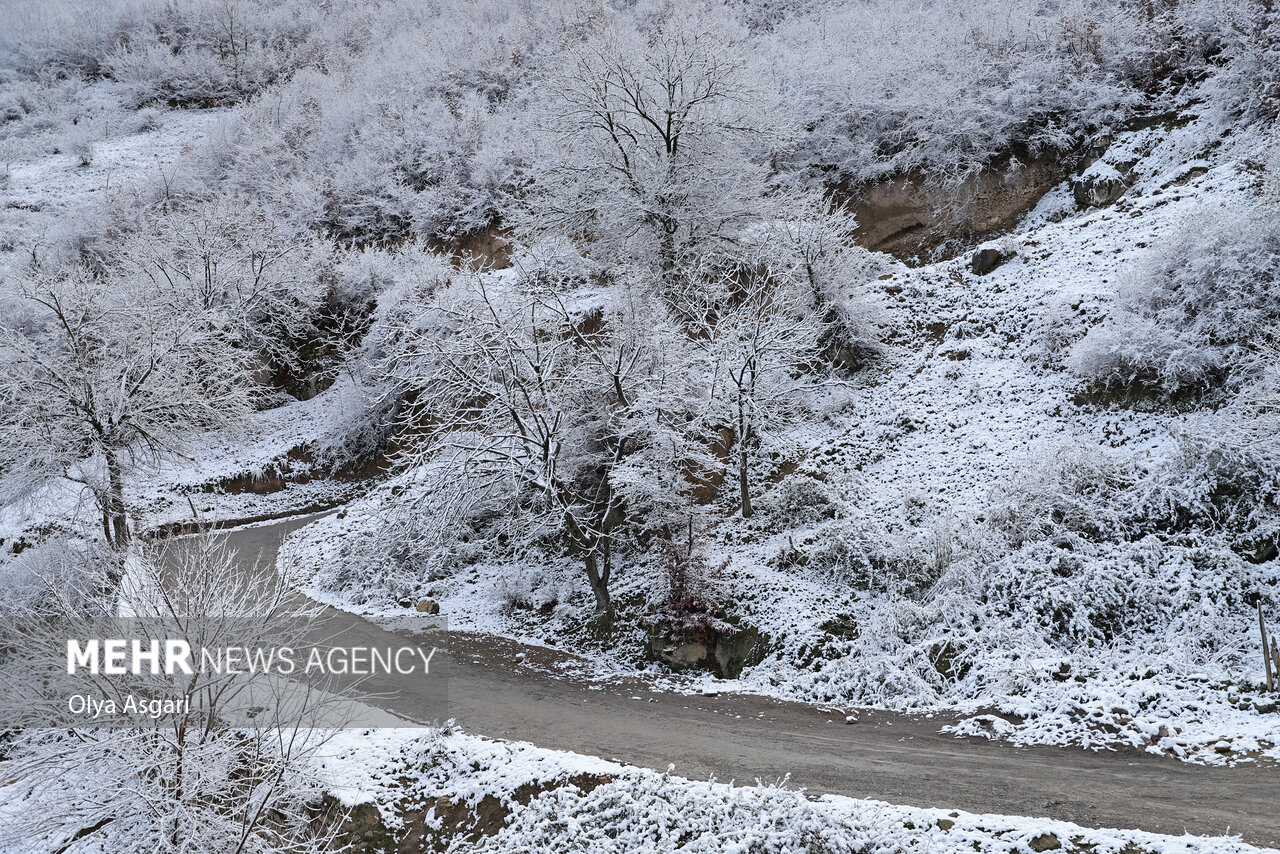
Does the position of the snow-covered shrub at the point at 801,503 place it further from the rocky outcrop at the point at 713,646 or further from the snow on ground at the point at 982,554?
the rocky outcrop at the point at 713,646

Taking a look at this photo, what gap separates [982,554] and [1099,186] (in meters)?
14.7

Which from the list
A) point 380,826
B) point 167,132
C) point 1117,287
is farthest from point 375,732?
point 167,132

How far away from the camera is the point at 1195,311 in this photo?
13.1m

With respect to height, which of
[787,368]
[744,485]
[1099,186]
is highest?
[1099,186]

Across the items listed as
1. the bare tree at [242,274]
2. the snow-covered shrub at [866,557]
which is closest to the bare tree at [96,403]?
the bare tree at [242,274]

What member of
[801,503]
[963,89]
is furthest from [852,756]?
[963,89]

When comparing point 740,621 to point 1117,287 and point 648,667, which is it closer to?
point 648,667

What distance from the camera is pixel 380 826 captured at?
28.5ft

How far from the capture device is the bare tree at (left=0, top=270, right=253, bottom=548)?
599 inches

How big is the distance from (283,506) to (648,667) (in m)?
15.7

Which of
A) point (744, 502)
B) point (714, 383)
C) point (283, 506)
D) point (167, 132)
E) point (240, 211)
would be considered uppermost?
point (167, 132)

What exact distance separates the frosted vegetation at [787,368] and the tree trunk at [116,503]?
0.46 ft

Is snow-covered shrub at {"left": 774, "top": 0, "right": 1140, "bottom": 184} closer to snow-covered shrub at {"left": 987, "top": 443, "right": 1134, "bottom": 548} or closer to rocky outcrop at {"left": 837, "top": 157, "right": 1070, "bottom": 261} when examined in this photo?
rocky outcrop at {"left": 837, "top": 157, "right": 1070, "bottom": 261}

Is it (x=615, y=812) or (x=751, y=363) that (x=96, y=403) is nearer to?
(x=751, y=363)
